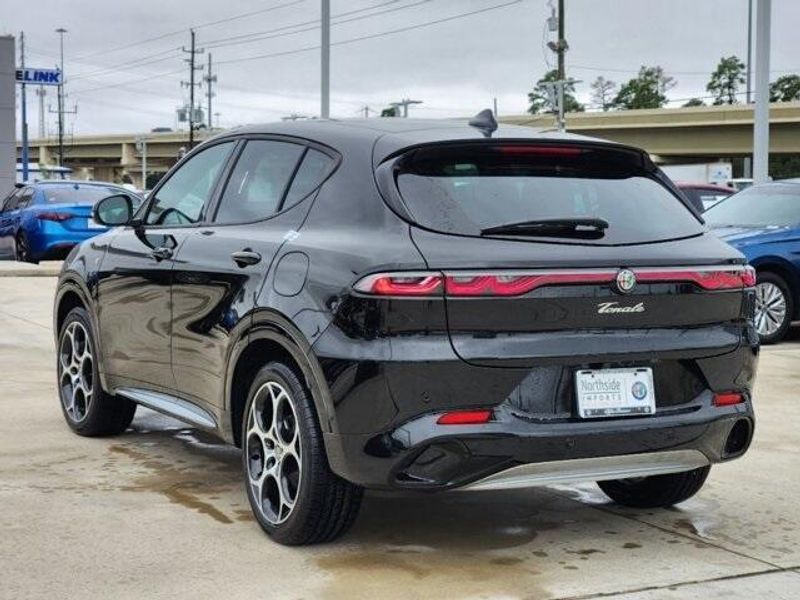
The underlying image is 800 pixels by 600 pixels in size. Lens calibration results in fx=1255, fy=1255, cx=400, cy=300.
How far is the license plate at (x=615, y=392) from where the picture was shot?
4406 mm

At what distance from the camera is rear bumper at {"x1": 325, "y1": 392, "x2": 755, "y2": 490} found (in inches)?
167

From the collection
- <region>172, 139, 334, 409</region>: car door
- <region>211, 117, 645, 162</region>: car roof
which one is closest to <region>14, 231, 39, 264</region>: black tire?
<region>172, 139, 334, 409</region>: car door

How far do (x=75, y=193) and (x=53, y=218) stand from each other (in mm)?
755

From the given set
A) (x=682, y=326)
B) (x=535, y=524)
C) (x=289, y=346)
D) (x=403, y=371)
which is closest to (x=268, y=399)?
(x=289, y=346)

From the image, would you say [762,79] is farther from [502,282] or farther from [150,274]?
[502,282]

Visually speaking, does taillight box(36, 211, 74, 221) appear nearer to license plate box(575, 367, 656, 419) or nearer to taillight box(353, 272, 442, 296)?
taillight box(353, 272, 442, 296)

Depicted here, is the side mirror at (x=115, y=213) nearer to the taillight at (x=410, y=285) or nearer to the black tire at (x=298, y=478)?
the black tire at (x=298, y=478)

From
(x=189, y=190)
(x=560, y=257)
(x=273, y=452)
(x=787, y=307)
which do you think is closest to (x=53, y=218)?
(x=787, y=307)

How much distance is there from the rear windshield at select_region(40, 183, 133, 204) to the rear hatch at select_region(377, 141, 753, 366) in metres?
15.5

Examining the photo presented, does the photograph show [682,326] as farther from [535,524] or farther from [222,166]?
[222,166]

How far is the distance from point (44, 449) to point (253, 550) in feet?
7.39

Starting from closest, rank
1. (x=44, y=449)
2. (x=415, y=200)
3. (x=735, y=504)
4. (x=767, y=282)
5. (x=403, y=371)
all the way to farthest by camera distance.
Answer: (x=403, y=371) → (x=415, y=200) → (x=735, y=504) → (x=44, y=449) → (x=767, y=282)

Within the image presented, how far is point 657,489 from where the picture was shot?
5453 mm

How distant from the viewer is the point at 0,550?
4680mm
